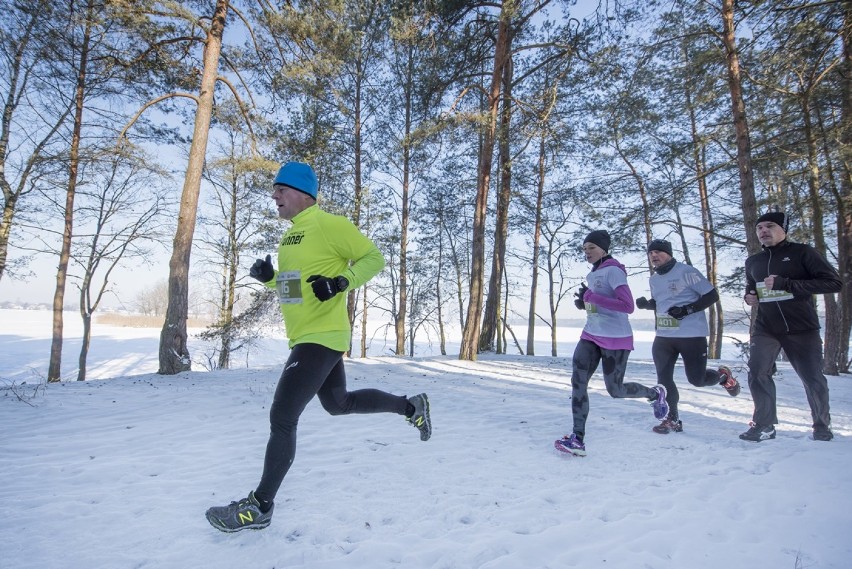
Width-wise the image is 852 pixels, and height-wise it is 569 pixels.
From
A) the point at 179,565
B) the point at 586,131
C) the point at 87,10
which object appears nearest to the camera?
the point at 179,565

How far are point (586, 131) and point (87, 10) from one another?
12.6 metres

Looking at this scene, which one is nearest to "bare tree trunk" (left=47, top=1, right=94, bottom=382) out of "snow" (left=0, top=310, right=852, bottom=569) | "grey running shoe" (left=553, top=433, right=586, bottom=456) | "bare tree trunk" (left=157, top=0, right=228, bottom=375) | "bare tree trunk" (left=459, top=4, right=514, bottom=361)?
"bare tree trunk" (left=157, top=0, right=228, bottom=375)

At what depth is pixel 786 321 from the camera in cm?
384

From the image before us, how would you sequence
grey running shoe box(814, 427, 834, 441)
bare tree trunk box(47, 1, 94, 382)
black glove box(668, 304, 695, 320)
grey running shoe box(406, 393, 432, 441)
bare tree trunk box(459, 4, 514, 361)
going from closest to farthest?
grey running shoe box(406, 393, 432, 441)
grey running shoe box(814, 427, 834, 441)
black glove box(668, 304, 695, 320)
bare tree trunk box(459, 4, 514, 361)
bare tree trunk box(47, 1, 94, 382)

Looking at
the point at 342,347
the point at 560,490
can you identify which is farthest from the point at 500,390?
the point at 342,347

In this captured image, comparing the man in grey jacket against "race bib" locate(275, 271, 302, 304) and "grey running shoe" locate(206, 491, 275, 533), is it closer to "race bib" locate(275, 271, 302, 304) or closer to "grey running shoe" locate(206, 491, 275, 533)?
"race bib" locate(275, 271, 302, 304)

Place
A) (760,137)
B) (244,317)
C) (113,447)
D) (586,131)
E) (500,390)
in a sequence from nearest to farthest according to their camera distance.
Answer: (113,447)
(500,390)
(760,137)
(586,131)
(244,317)

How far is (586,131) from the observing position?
12.8 meters

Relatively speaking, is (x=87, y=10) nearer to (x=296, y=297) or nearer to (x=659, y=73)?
(x=296, y=297)

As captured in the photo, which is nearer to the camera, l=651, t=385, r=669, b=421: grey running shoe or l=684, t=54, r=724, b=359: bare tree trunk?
l=651, t=385, r=669, b=421: grey running shoe

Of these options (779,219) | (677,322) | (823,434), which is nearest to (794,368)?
(823,434)

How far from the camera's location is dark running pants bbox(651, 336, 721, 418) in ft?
13.3

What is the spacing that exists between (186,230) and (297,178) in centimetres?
722

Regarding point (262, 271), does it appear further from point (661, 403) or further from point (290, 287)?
point (661, 403)
